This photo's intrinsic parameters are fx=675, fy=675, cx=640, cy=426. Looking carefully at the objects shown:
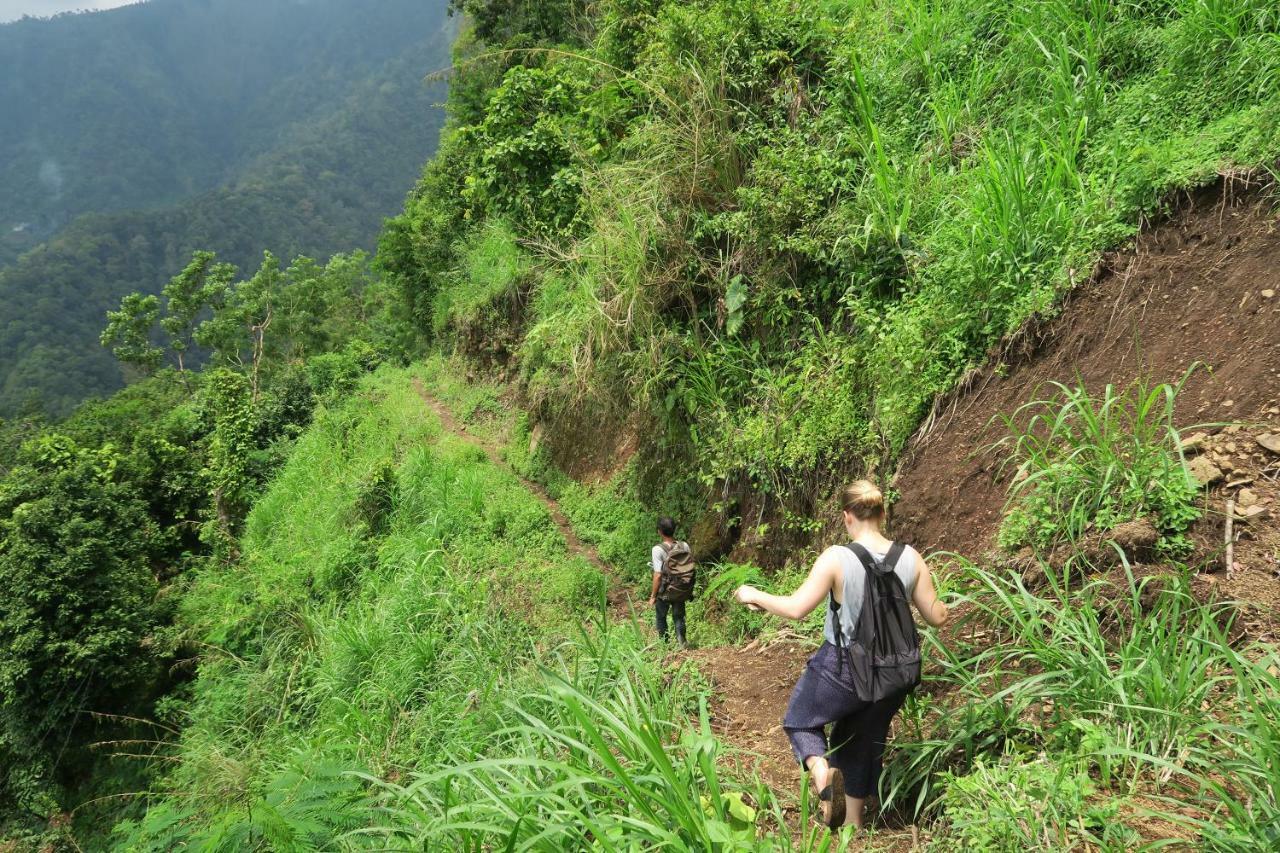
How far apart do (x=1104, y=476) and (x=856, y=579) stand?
1369 mm

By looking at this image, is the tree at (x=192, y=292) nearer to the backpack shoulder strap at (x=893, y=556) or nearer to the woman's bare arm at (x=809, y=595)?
the woman's bare arm at (x=809, y=595)

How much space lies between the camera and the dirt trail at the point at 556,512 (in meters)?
7.10

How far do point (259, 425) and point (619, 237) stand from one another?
15.1m

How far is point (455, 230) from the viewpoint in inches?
701

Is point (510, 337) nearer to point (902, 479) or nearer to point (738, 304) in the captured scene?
point (738, 304)

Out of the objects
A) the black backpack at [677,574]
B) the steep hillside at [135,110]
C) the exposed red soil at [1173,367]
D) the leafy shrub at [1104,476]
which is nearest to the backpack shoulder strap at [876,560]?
the leafy shrub at [1104,476]

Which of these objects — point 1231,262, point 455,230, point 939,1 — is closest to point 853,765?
point 1231,262

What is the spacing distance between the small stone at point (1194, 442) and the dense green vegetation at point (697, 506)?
93mm

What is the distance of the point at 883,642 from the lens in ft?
7.89

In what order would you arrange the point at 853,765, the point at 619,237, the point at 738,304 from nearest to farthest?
the point at 853,765 → the point at 738,304 → the point at 619,237

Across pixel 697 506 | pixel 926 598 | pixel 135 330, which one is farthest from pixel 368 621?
pixel 135 330

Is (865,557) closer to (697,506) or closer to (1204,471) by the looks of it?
(1204,471)

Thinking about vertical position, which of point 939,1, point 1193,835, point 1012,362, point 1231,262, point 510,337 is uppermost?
point 939,1

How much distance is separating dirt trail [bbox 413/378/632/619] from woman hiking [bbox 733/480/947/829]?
1190mm
